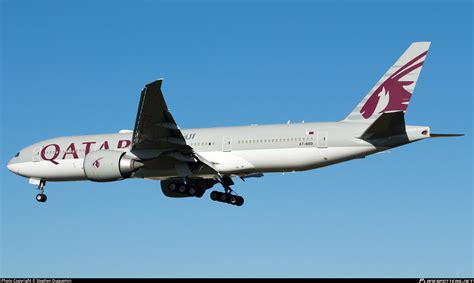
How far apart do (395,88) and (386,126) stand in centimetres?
403

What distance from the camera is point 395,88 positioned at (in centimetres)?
4559

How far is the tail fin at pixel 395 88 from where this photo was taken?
149 ft

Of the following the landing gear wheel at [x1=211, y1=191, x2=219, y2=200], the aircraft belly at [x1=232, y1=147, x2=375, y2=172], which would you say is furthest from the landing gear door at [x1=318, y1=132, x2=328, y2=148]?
the landing gear wheel at [x1=211, y1=191, x2=219, y2=200]

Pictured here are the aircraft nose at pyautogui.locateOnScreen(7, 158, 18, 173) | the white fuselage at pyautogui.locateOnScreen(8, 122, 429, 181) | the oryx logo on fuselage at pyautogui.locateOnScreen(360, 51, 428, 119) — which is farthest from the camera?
the aircraft nose at pyautogui.locateOnScreen(7, 158, 18, 173)

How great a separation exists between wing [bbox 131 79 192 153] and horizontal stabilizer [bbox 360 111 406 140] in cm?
955

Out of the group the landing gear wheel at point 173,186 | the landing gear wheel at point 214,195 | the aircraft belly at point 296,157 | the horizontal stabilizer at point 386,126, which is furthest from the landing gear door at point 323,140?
the landing gear wheel at point 173,186

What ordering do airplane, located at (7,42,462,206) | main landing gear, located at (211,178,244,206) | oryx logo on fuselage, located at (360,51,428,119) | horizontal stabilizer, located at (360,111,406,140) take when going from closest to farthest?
horizontal stabilizer, located at (360,111,406,140)
airplane, located at (7,42,462,206)
oryx logo on fuselage, located at (360,51,428,119)
main landing gear, located at (211,178,244,206)

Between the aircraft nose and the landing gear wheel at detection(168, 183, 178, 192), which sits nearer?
the landing gear wheel at detection(168, 183, 178, 192)

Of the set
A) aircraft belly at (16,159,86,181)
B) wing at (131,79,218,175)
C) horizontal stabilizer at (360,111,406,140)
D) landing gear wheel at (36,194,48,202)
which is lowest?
horizontal stabilizer at (360,111,406,140)

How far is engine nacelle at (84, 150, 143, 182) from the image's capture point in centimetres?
4728

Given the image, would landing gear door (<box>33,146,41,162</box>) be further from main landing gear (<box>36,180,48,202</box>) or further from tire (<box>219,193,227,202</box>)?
tire (<box>219,193,227,202</box>)

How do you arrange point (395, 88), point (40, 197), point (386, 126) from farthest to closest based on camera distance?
point (40, 197), point (395, 88), point (386, 126)

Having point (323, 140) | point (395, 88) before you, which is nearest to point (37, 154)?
point (323, 140)

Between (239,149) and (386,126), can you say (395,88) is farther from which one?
(239,149)
